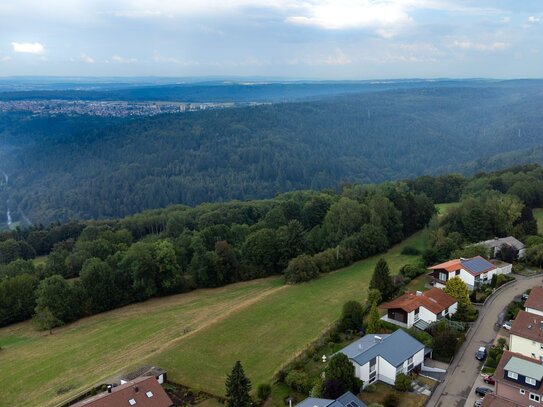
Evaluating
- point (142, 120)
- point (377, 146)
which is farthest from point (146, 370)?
point (377, 146)

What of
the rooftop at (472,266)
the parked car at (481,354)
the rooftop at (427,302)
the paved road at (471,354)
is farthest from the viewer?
the rooftop at (472,266)

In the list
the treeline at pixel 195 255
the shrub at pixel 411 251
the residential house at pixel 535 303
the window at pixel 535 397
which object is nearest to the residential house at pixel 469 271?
the residential house at pixel 535 303

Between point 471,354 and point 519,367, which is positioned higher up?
point 519,367

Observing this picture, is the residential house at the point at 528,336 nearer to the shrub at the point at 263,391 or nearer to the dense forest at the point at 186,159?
the shrub at the point at 263,391

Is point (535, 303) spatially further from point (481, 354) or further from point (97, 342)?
point (97, 342)

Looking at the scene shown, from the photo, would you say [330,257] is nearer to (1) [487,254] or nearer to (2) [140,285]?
(1) [487,254]

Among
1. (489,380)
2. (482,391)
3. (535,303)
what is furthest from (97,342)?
(535,303)

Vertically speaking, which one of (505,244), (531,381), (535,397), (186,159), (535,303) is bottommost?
(186,159)
